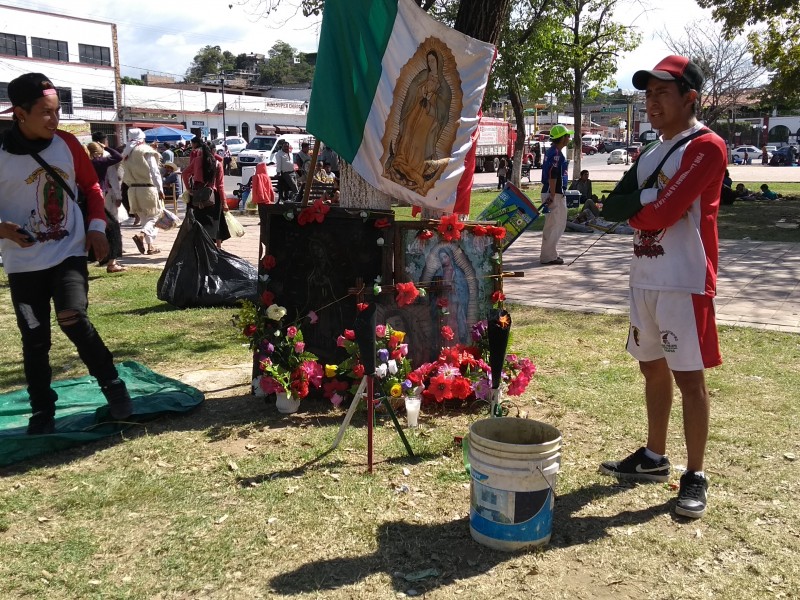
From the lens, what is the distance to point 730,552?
10.5 ft

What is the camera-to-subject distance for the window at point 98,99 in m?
54.9

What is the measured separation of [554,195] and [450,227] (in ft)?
19.8

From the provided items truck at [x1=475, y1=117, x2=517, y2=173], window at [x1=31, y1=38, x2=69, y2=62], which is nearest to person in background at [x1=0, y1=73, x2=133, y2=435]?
truck at [x1=475, y1=117, x2=517, y2=173]

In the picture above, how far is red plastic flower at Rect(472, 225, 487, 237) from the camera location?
5.27 m

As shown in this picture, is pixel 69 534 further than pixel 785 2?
No

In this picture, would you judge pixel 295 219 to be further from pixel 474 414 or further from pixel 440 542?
pixel 440 542

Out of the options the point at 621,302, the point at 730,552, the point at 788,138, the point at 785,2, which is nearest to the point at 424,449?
the point at 730,552

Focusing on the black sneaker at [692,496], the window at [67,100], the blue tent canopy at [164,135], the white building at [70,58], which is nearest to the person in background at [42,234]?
the black sneaker at [692,496]

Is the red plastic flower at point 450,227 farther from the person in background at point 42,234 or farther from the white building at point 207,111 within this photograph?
the white building at point 207,111

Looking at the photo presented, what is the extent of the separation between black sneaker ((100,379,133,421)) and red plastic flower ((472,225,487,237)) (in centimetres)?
248

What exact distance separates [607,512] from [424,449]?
44.0 inches

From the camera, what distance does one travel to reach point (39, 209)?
13.9 feet

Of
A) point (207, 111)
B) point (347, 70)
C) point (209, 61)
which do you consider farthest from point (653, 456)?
point (209, 61)

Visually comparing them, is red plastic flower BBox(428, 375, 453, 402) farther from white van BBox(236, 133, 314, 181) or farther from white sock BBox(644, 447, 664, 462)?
white van BBox(236, 133, 314, 181)
